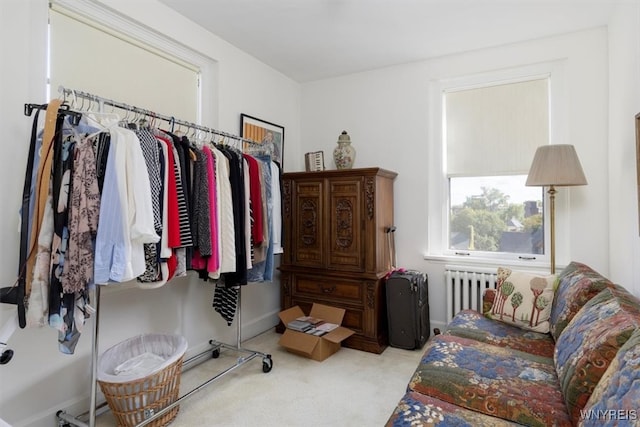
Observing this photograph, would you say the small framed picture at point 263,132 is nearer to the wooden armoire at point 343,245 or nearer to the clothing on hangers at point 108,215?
the wooden armoire at point 343,245

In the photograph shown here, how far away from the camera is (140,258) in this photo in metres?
1.63

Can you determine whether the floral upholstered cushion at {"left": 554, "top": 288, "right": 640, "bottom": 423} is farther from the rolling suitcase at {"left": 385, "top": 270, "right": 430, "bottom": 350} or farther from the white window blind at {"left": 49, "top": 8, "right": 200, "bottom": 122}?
the white window blind at {"left": 49, "top": 8, "right": 200, "bottom": 122}

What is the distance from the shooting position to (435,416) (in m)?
1.33

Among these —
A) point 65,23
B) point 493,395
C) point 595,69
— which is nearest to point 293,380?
point 493,395

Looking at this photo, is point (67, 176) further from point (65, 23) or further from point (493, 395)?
point (493, 395)

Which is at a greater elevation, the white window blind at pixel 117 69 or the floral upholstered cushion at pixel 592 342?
the white window blind at pixel 117 69

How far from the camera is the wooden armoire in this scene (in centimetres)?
306

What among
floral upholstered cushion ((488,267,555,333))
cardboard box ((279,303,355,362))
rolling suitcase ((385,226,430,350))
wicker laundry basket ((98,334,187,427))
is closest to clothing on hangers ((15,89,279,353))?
wicker laundry basket ((98,334,187,427))

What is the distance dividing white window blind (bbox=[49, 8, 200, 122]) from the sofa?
2496 mm

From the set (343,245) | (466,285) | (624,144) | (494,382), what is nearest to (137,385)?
(494,382)

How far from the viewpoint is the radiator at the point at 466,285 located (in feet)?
10.1

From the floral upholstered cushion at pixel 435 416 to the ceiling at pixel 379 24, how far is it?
2545 mm

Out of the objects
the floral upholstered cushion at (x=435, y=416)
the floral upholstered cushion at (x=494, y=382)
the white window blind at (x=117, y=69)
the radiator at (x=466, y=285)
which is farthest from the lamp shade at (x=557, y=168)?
the white window blind at (x=117, y=69)

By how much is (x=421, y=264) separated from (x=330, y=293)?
0.97 metres
